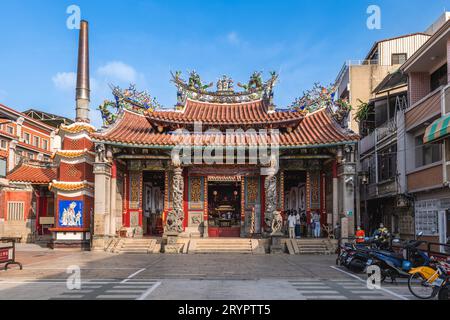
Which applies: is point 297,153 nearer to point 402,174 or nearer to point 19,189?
point 402,174

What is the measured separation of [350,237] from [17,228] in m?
20.3

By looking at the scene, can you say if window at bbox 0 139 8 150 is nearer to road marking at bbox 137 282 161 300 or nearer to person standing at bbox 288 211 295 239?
person standing at bbox 288 211 295 239

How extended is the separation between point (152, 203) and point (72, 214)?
18.9 ft

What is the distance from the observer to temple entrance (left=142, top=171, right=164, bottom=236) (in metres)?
26.2

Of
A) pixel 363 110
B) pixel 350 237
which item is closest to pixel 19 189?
pixel 350 237

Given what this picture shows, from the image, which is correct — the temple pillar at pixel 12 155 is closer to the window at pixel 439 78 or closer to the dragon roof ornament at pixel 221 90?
the dragon roof ornament at pixel 221 90

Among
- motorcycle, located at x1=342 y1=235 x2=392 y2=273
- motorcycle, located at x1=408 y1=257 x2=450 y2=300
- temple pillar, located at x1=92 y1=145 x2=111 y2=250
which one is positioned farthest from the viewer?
temple pillar, located at x1=92 y1=145 x2=111 y2=250

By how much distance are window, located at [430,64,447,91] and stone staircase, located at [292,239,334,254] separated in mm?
8974

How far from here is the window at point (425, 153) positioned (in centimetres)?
2050

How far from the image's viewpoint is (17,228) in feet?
94.5

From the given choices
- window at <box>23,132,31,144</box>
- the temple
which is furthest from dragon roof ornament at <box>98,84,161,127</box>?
window at <box>23,132,31,144</box>

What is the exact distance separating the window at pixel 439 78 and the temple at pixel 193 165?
14.5ft

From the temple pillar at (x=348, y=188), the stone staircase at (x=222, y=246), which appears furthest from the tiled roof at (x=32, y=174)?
the temple pillar at (x=348, y=188)

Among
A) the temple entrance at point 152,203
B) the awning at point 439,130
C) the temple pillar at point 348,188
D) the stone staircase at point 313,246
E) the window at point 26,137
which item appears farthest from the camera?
the window at point 26,137
